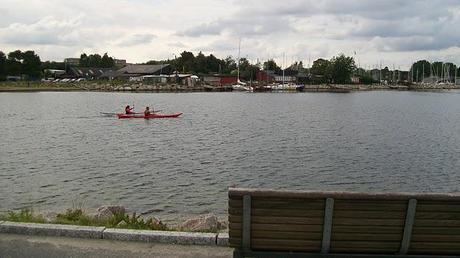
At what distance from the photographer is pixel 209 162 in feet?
98.0

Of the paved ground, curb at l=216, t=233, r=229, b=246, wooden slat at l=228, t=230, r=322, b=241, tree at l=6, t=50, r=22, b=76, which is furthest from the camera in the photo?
tree at l=6, t=50, r=22, b=76

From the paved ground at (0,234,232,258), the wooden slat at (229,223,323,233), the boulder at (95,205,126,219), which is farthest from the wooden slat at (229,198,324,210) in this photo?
the boulder at (95,205,126,219)

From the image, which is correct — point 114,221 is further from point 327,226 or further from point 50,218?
point 327,226

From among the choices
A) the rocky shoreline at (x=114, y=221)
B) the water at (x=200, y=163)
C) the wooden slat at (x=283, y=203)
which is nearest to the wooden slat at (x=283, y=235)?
the wooden slat at (x=283, y=203)

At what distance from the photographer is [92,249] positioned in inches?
314

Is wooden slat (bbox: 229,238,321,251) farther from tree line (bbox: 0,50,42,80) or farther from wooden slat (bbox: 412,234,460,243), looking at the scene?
tree line (bbox: 0,50,42,80)

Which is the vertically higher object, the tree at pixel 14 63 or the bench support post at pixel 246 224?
the tree at pixel 14 63

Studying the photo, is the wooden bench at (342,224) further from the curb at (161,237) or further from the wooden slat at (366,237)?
the curb at (161,237)

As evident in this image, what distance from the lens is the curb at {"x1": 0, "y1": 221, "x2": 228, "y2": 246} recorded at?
8.22 metres

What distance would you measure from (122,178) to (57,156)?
9751mm

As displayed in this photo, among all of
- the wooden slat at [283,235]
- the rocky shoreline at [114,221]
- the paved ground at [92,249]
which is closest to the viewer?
the wooden slat at [283,235]

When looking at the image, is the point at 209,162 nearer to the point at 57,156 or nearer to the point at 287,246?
the point at 57,156

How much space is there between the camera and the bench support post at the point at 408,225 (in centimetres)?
592

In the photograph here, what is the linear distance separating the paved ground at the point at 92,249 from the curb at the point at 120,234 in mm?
102
